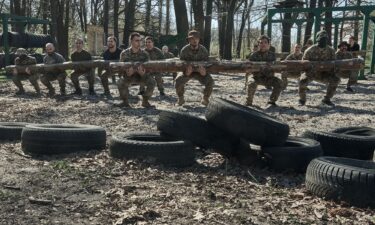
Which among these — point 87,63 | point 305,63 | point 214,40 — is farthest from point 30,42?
point 214,40

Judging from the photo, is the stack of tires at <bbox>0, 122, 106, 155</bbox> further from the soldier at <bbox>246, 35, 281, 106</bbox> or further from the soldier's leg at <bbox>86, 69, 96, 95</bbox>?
the soldier's leg at <bbox>86, 69, 96, 95</bbox>

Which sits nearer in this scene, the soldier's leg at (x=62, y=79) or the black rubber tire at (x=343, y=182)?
the black rubber tire at (x=343, y=182)

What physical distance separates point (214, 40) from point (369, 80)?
53.7m

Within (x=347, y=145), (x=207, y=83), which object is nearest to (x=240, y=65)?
(x=207, y=83)

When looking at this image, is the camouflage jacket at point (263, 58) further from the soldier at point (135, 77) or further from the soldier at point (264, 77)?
the soldier at point (135, 77)

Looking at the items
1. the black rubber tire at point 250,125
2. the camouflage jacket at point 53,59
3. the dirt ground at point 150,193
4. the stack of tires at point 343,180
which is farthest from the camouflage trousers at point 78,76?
the stack of tires at point 343,180

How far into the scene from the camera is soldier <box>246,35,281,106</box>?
1137 centimetres

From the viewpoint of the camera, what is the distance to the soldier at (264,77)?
11.4 m

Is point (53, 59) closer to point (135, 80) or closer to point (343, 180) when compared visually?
point (135, 80)

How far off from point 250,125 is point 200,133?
69 cm

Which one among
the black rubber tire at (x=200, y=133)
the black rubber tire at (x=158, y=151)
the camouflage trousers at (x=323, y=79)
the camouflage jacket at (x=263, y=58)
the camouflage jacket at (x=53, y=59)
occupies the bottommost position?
Result: the black rubber tire at (x=158, y=151)

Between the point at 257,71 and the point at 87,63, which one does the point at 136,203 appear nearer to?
the point at 257,71

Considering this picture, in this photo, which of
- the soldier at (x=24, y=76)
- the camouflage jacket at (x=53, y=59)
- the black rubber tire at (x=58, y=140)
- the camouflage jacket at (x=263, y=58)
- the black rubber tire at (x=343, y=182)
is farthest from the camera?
the camouflage jacket at (x=53, y=59)

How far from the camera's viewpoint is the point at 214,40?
239ft
